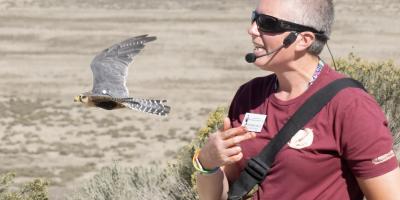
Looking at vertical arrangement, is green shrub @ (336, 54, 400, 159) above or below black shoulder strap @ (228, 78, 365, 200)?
below

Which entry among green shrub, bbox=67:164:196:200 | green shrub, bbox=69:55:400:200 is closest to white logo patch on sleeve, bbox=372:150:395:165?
green shrub, bbox=69:55:400:200

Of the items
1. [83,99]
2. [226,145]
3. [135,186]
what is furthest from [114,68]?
[226,145]

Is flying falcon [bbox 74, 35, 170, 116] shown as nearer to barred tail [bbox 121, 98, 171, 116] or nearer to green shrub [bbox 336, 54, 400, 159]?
barred tail [bbox 121, 98, 171, 116]

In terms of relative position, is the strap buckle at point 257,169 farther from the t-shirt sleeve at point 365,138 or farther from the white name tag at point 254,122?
the t-shirt sleeve at point 365,138

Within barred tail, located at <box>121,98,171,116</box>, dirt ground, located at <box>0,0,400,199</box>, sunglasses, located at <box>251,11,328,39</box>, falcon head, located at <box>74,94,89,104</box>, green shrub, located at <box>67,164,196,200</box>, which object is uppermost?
sunglasses, located at <box>251,11,328,39</box>

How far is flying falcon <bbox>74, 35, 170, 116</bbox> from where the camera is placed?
561 centimetres

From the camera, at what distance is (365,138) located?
2180 millimetres

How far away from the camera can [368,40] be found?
20.0 m

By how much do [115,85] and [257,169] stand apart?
4150 millimetres

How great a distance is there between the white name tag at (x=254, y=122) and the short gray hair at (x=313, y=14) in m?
0.26

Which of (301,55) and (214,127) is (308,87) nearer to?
(301,55)

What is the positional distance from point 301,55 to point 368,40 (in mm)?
18111

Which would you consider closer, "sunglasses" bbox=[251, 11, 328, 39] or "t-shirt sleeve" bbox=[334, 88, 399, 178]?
"t-shirt sleeve" bbox=[334, 88, 399, 178]

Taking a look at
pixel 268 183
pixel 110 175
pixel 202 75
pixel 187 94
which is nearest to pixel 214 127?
pixel 110 175
